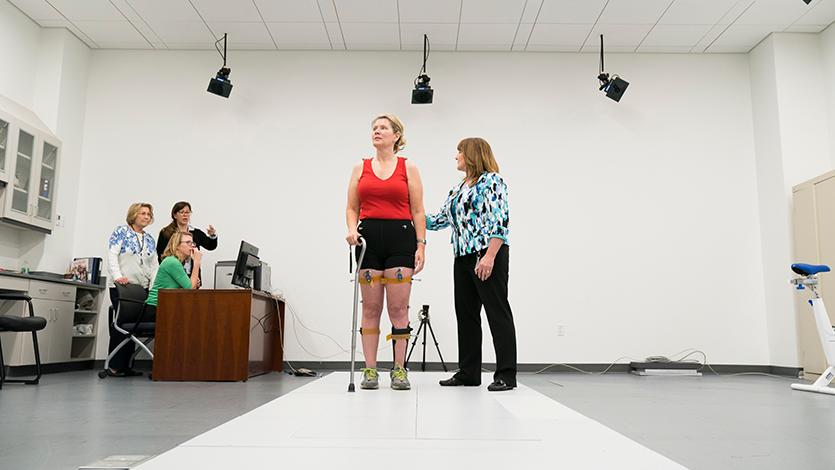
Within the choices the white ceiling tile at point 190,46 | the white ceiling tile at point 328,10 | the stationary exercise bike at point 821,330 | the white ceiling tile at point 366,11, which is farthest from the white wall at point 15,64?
the stationary exercise bike at point 821,330

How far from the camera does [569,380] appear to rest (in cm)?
521

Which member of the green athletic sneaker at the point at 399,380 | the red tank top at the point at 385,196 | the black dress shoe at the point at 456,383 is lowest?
the black dress shoe at the point at 456,383

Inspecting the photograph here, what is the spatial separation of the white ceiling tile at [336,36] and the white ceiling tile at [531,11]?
1.75 metres

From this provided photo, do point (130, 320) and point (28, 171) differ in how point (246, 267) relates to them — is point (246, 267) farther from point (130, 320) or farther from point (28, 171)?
point (28, 171)

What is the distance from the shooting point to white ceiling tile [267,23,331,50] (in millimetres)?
6301

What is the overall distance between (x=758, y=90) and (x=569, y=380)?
373 centimetres

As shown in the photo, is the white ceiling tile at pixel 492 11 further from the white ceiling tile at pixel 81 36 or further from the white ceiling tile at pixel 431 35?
the white ceiling tile at pixel 81 36

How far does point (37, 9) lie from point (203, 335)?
3.60 meters

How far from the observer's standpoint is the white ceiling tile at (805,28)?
621 cm

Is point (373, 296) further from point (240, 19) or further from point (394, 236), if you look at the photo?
point (240, 19)

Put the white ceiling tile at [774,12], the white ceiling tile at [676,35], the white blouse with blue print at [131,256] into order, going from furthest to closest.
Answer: the white ceiling tile at [676,35], the white ceiling tile at [774,12], the white blouse with blue print at [131,256]

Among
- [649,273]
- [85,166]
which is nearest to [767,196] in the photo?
[649,273]

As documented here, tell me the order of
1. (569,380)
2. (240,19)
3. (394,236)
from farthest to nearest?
(240,19) → (569,380) → (394,236)

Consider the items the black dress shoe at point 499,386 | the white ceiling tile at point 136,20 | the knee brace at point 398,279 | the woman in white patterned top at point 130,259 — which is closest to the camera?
the knee brace at point 398,279
